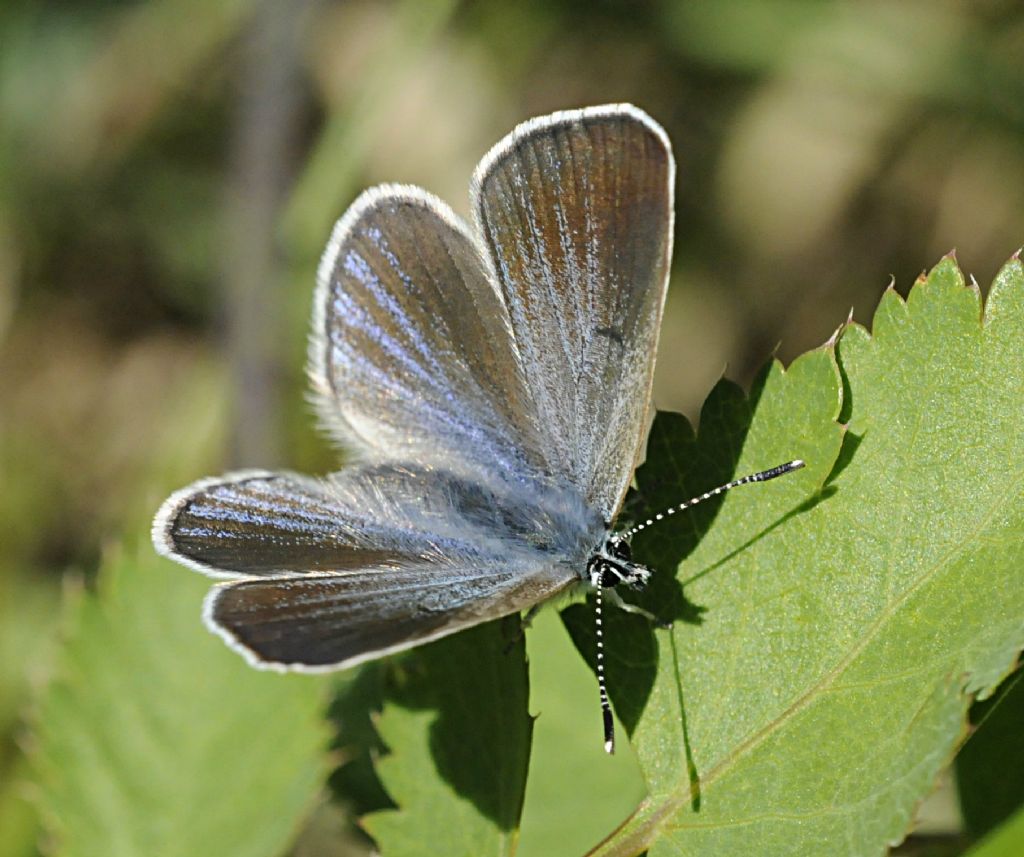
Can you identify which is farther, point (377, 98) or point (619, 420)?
point (377, 98)

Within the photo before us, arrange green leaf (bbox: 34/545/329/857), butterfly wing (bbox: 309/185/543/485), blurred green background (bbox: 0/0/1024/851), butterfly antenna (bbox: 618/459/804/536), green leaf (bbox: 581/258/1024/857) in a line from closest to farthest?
1. green leaf (bbox: 581/258/1024/857)
2. butterfly antenna (bbox: 618/459/804/536)
3. green leaf (bbox: 34/545/329/857)
4. butterfly wing (bbox: 309/185/543/485)
5. blurred green background (bbox: 0/0/1024/851)

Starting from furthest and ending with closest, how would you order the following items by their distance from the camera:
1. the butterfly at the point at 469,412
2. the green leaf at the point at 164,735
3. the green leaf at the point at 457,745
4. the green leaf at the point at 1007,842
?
the green leaf at the point at 164,735, the butterfly at the point at 469,412, the green leaf at the point at 457,745, the green leaf at the point at 1007,842

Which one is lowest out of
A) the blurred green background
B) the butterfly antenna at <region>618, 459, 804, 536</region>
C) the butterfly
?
the butterfly antenna at <region>618, 459, 804, 536</region>

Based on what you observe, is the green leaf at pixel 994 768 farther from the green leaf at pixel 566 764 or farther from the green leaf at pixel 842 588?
the green leaf at pixel 566 764

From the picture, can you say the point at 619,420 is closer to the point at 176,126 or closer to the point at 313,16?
the point at 313,16

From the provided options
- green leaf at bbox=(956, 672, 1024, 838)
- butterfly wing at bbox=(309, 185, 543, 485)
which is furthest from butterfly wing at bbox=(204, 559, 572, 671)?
green leaf at bbox=(956, 672, 1024, 838)

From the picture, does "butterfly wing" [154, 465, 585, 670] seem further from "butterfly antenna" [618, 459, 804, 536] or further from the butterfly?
"butterfly antenna" [618, 459, 804, 536]

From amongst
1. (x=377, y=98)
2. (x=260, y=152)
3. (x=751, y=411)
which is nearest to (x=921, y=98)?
(x=377, y=98)

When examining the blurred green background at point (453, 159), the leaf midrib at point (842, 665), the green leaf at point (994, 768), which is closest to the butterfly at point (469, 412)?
the leaf midrib at point (842, 665)
